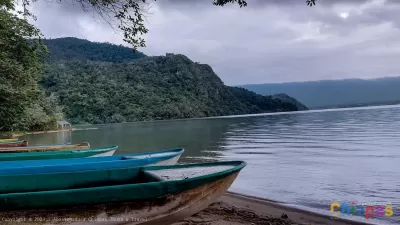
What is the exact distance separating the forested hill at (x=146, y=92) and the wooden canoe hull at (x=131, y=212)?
80573mm

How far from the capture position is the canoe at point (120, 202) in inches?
149

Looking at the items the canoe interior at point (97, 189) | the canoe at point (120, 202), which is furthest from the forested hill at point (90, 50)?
the canoe at point (120, 202)

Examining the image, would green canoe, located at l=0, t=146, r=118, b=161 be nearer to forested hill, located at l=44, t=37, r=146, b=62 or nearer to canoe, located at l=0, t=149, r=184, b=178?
canoe, located at l=0, t=149, r=184, b=178

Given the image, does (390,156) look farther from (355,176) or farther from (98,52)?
(98,52)

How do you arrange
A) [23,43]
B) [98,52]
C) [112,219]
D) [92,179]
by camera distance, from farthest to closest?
[98,52], [23,43], [92,179], [112,219]

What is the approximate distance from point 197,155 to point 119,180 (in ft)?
37.7

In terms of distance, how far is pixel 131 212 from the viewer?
4.06 metres

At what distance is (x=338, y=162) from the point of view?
42.2 feet

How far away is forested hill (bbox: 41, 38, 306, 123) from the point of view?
277ft

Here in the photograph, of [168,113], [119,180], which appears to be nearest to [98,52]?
[168,113]

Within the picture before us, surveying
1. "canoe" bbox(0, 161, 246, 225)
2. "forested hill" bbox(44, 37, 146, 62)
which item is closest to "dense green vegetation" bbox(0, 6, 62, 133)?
"canoe" bbox(0, 161, 246, 225)

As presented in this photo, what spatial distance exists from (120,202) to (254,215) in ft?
8.67

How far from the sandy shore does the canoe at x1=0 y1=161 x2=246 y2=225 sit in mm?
850

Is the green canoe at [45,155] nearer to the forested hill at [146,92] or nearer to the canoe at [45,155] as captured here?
the canoe at [45,155]
